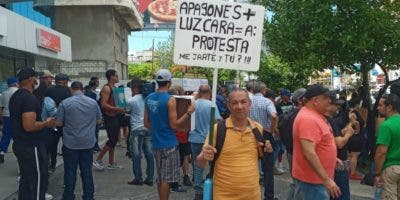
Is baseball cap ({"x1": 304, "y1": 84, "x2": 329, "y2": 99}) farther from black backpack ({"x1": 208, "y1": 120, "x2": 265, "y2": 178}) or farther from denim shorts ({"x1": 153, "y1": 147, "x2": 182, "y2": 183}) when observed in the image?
denim shorts ({"x1": 153, "y1": 147, "x2": 182, "y2": 183})

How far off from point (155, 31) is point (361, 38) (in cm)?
8269

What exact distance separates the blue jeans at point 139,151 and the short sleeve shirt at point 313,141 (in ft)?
13.6

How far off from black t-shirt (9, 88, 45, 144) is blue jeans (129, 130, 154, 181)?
262cm

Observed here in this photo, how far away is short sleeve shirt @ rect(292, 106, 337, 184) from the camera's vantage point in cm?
497

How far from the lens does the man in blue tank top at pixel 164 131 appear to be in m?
6.77

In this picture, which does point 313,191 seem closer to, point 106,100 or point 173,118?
point 173,118

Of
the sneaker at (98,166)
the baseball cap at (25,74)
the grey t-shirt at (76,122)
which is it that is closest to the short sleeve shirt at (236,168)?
the baseball cap at (25,74)

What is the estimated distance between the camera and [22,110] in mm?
6418

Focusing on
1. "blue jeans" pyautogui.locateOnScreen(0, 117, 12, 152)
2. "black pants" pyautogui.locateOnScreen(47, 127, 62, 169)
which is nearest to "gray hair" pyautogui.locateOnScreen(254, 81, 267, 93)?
"black pants" pyautogui.locateOnScreen(47, 127, 62, 169)

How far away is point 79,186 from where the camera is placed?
30.7 ft

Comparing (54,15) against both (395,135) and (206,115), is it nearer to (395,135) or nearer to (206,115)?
(206,115)

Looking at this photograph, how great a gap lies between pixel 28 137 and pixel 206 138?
2.37 m

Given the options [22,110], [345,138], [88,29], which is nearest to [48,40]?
[22,110]

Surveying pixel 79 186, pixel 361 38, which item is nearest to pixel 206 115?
pixel 79 186
